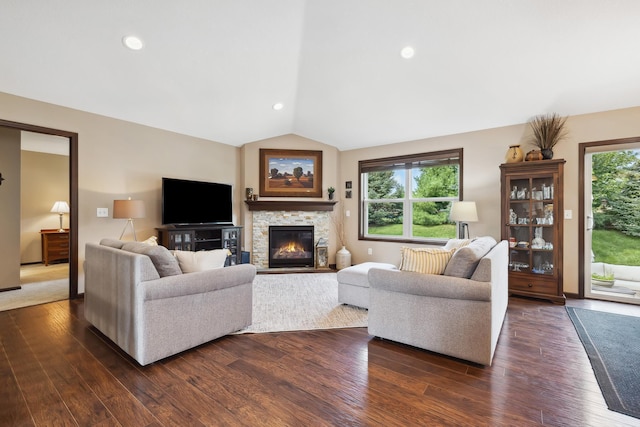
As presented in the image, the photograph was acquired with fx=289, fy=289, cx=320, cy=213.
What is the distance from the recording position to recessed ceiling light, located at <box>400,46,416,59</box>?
321 cm

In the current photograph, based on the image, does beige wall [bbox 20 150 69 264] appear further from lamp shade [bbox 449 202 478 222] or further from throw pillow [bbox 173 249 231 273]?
lamp shade [bbox 449 202 478 222]

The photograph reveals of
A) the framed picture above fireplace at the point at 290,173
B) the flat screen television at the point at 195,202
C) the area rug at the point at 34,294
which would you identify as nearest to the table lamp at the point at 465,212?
the framed picture above fireplace at the point at 290,173

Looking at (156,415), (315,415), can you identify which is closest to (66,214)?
(156,415)

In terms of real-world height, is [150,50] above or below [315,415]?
above

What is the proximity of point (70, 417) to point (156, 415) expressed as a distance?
47 centimetres

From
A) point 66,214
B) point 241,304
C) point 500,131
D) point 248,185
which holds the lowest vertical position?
point 241,304

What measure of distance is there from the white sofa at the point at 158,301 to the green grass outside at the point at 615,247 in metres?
4.63

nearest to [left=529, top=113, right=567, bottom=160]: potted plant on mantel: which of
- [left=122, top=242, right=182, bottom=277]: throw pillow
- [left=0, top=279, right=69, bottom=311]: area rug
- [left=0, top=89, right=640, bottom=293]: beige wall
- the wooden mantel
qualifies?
[left=0, top=89, right=640, bottom=293]: beige wall

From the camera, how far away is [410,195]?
17.8ft

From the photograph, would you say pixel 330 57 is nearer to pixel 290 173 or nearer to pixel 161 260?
pixel 290 173

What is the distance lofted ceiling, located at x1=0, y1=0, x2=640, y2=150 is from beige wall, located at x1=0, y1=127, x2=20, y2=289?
1.57 metres

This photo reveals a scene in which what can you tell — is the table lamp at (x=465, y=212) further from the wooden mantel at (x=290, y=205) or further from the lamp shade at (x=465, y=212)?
the wooden mantel at (x=290, y=205)

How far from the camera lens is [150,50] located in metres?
3.11

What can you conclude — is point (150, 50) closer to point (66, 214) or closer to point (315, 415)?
point (315, 415)
